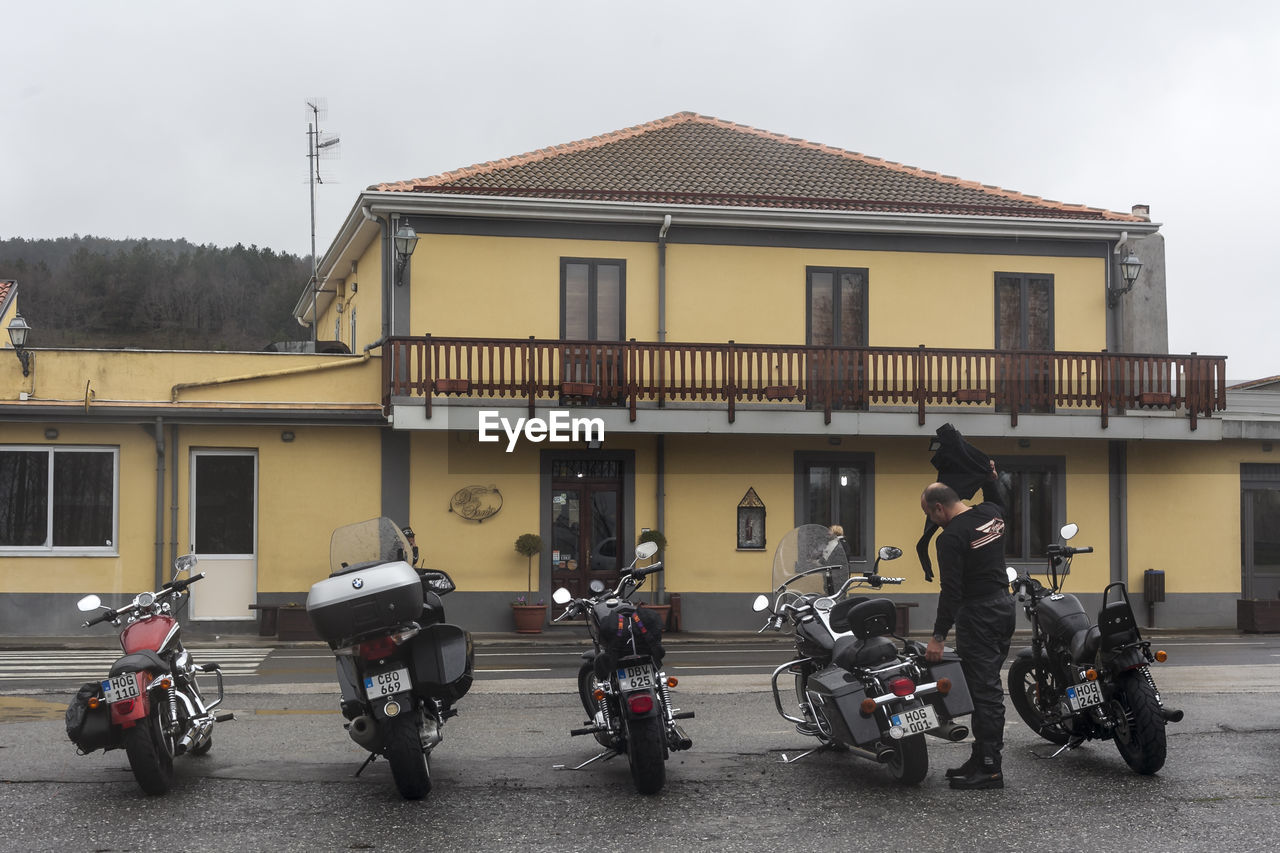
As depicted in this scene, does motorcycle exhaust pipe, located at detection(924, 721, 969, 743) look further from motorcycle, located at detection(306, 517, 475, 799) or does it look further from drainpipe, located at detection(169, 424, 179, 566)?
drainpipe, located at detection(169, 424, 179, 566)

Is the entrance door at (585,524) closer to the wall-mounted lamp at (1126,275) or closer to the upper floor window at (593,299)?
the upper floor window at (593,299)

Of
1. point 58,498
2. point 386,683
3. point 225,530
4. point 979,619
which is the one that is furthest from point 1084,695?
point 58,498

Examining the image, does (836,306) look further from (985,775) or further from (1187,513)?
(985,775)

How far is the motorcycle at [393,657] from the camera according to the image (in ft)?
22.5

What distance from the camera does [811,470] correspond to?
68.0 feet

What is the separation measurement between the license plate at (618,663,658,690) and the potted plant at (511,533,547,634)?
12.1 metres

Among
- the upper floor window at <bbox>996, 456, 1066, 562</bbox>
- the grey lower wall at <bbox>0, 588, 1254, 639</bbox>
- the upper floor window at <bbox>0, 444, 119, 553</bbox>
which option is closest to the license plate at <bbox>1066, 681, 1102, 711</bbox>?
the grey lower wall at <bbox>0, 588, 1254, 639</bbox>

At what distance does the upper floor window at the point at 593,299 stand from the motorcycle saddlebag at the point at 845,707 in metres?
13.5

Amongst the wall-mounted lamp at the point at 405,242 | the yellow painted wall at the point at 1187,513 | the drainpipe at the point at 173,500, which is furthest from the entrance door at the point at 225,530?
the yellow painted wall at the point at 1187,513

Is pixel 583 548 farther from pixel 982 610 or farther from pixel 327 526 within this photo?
pixel 982 610

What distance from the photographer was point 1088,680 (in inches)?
295

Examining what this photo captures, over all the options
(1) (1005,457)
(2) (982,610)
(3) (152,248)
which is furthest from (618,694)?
(3) (152,248)

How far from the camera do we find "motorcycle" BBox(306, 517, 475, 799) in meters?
6.86

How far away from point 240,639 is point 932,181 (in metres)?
14.4
